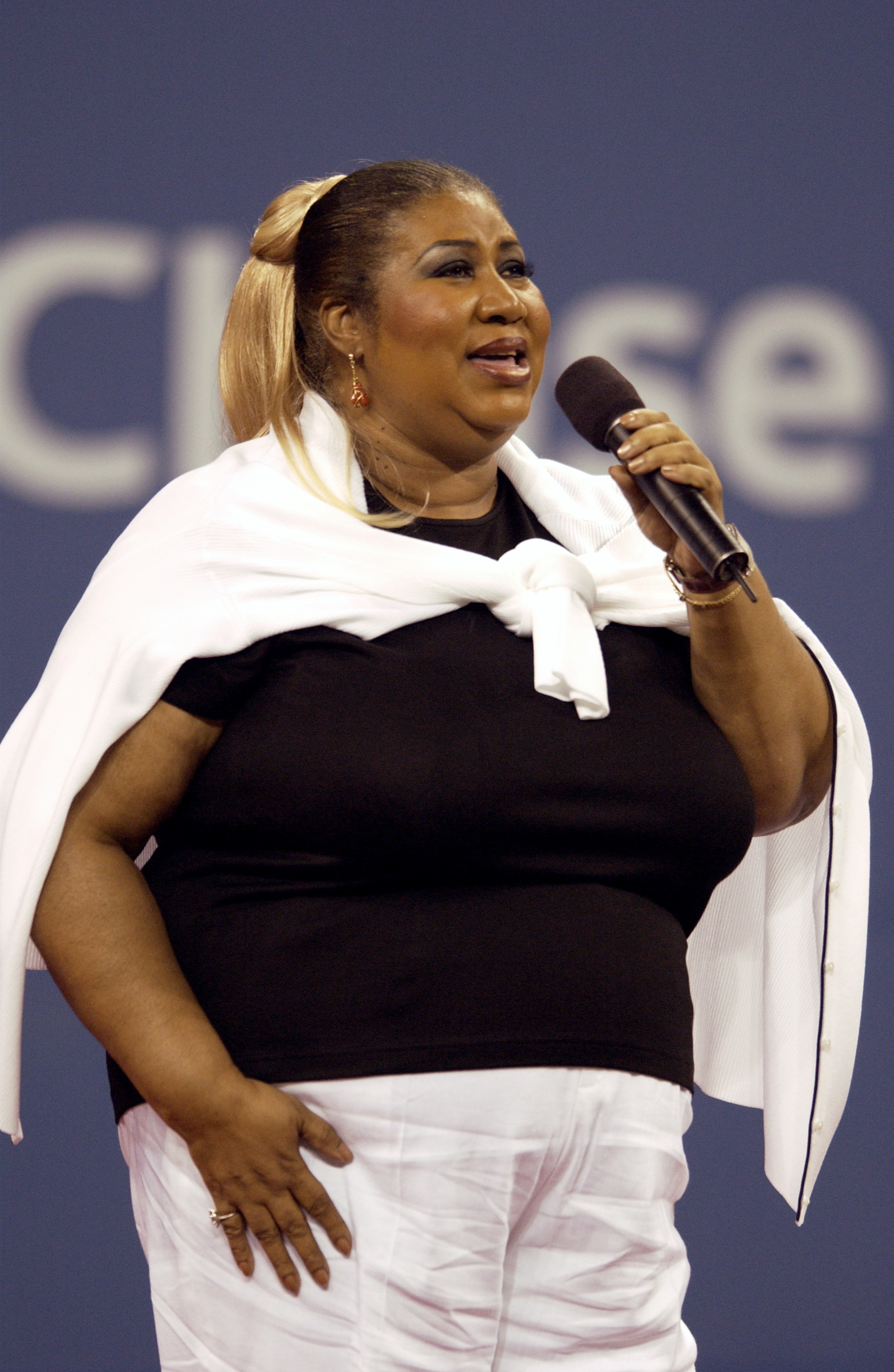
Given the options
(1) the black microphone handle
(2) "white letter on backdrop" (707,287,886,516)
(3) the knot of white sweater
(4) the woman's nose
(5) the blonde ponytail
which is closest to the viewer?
(1) the black microphone handle

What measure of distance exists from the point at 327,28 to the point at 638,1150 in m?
1.67

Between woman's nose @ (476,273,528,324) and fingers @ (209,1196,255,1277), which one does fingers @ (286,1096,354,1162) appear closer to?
fingers @ (209,1196,255,1277)

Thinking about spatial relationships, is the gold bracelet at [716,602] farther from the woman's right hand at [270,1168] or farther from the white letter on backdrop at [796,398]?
the white letter on backdrop at [796,398]

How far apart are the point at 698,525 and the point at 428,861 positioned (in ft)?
0.99

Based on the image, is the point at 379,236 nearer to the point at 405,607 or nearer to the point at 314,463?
the point at 314,463

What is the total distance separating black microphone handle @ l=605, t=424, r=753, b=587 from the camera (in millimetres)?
1062

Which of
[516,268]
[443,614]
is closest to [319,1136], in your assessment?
[443,614]

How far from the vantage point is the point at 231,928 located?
1.16 m

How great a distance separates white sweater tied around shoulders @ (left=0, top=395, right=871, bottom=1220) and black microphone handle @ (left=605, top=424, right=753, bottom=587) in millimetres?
133

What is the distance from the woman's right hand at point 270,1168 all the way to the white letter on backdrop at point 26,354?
1.17 meters

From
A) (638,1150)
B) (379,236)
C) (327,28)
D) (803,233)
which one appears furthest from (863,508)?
(638,1150)

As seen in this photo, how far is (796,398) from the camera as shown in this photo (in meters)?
2.26

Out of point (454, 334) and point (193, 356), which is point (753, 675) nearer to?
point (454, 334)

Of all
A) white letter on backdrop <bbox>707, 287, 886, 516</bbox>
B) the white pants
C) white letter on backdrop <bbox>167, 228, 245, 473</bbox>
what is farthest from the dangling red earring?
white letter on backdrop <bbox>707, 287, 886, 516</bbox>
